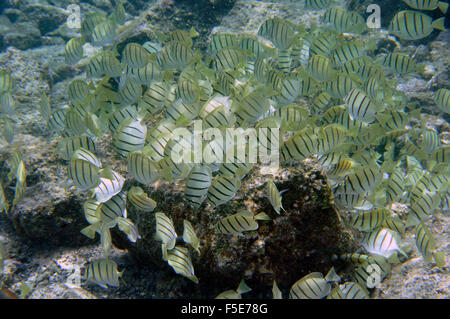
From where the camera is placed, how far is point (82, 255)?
3.95 meters

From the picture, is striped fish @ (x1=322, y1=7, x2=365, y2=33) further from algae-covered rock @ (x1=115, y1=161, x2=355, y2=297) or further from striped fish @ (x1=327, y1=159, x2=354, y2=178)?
algae-covered rock @ (x1=115, y1=161, x2=355, y2=297)

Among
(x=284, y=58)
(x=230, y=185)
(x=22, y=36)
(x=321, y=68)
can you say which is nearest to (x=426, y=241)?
(x=230, y=185)

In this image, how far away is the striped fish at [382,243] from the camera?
2.48 metres

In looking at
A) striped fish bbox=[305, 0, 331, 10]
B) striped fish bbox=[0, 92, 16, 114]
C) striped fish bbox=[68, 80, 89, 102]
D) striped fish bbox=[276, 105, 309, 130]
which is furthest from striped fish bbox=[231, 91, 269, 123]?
striped fish bbox=[0, 92, 16, 114]

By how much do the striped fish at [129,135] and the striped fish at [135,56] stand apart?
1.69 meters

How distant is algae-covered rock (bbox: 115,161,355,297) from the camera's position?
2682mm

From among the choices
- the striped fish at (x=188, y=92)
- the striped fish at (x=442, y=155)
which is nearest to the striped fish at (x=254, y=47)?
the striped fish at (x=188, y=92)

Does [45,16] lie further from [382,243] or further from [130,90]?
[382,243]

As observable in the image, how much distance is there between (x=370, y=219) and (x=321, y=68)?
7.18ft

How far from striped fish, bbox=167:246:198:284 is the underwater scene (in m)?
0.01

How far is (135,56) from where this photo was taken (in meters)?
4.08

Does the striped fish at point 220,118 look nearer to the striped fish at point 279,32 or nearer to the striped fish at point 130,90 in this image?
the striped fish at point 130,90

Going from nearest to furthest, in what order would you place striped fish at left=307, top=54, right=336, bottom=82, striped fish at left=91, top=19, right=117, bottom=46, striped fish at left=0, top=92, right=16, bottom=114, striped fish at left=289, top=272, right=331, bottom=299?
striped fish at left=289, top=272, right=331, bottom=299, striped fish at left=307, top=54, right=336, bottom=82, striped fish at left=0, top=92, right=16, bottom=114, striped fish at left=91, top=19, right=117, bottom=46
